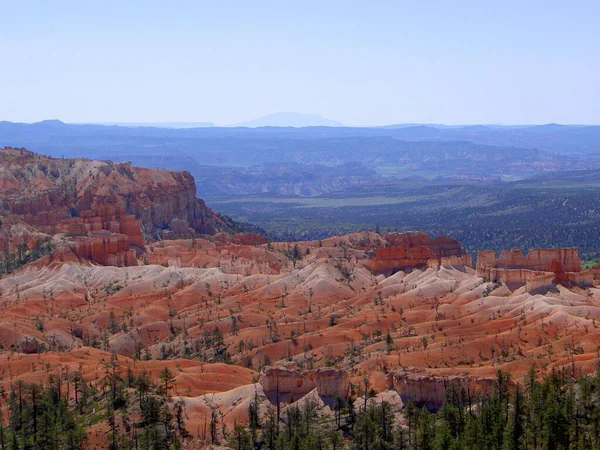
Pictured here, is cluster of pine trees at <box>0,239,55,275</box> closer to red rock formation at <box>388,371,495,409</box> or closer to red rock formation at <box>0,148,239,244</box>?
red rock formation at <box>0,148,239,244</box>

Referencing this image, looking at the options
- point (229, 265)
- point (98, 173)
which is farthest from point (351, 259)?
point (98, 173)

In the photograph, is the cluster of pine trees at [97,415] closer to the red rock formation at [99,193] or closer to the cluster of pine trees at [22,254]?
the cluster of pine trees at [22,254]

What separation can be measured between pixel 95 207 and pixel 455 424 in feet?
274

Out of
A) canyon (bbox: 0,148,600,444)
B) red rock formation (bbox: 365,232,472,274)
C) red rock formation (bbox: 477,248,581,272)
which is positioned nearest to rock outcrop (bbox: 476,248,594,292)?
red rock formation (bbox: 477,248,581,272)

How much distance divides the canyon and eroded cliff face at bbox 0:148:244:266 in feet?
1.14

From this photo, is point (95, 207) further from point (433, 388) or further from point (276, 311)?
point (433, 388)

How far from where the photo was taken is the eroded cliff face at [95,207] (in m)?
121

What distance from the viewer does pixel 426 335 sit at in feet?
265

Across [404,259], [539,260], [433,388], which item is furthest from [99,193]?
[433,388]

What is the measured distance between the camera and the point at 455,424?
56.9 m

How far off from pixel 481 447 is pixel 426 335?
27271 millimetres

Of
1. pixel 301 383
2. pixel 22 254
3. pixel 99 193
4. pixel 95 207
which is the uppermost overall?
pixel 99 193

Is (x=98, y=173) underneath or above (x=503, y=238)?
above

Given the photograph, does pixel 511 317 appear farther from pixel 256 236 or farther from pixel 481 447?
pixel 256 236
